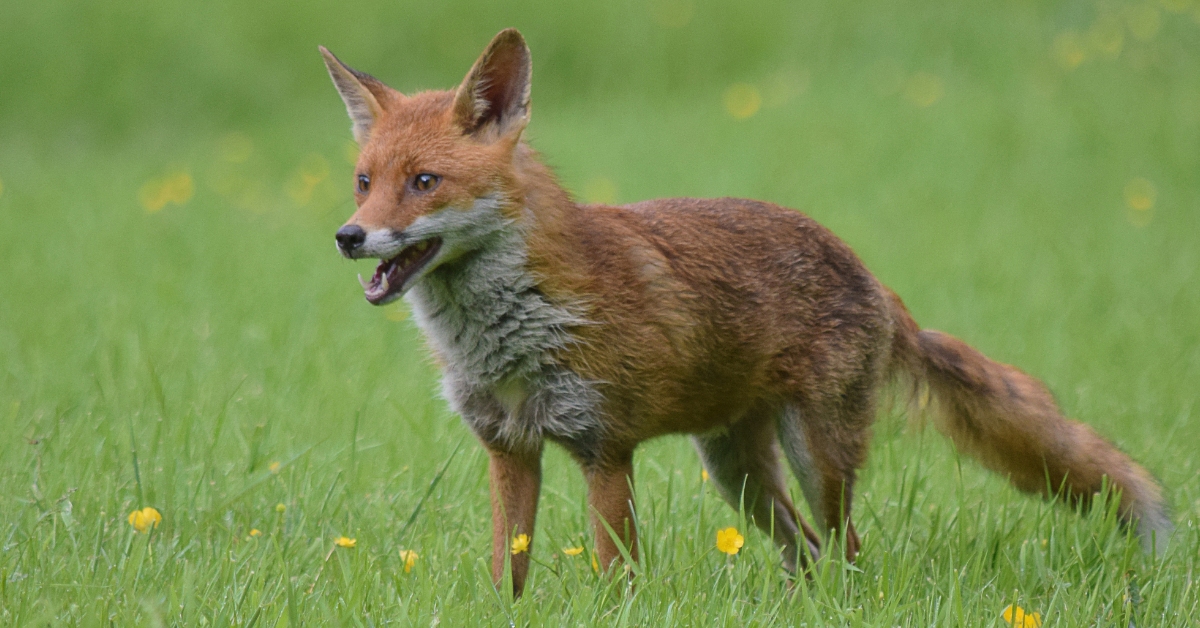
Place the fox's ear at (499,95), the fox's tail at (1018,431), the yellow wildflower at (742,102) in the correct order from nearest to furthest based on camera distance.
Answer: the fox's ear at (499,95)
the fox's tail at (1018,431)
the yellow wildflower at (742,102)

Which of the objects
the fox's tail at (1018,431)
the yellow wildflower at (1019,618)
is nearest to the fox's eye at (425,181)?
the fox's tail at (1018,431)

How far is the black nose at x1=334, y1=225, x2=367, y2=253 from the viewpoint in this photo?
3.79m

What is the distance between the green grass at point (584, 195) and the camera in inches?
159

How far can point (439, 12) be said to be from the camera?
16812mm

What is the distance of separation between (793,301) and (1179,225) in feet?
22.4

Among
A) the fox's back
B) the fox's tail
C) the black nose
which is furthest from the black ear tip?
the fox's tail

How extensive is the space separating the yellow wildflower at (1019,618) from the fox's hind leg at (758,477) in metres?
1.22

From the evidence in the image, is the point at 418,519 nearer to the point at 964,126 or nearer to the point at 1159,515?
the point at 1159,515

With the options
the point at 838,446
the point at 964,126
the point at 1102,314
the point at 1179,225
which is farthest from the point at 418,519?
the point at 964,126

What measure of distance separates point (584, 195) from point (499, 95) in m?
6.24

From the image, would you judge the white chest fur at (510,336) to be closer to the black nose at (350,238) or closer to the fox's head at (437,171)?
the fox's head at (437,171)

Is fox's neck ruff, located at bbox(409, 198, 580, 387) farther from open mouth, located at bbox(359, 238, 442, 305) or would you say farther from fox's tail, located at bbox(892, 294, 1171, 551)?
fox's tail, located at bbox(892, 294, 1171, 551)

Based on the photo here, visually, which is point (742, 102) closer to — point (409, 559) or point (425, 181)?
point (425, 181)

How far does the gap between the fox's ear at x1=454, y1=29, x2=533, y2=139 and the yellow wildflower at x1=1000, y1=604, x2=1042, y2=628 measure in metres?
2.24
